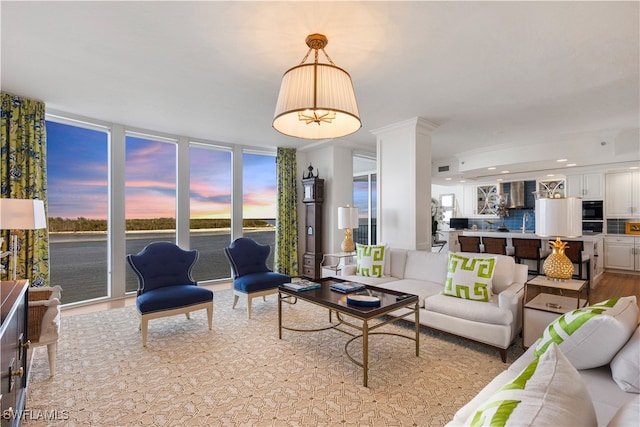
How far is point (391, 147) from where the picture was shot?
4898mm

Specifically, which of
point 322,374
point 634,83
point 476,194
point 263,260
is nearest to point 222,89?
point 263,260

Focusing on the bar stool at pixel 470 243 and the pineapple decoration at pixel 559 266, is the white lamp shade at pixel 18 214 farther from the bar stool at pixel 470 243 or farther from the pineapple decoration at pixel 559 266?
the bar stool at pixel 470 243

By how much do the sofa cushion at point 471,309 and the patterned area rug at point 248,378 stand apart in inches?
12.6

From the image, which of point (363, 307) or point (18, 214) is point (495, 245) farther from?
point (18, 214)

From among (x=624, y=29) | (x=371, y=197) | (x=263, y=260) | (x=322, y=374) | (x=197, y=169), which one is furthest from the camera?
(x=371, y=197)

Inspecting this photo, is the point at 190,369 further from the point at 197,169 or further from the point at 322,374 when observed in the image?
the point at 197,169

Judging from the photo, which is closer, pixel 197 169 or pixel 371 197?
pixel 197 169

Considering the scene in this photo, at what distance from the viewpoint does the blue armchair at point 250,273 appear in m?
3.98

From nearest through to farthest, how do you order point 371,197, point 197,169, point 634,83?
point 634,83 < point 197,169 < point 371,197

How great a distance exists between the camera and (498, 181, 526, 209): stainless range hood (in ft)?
26.8

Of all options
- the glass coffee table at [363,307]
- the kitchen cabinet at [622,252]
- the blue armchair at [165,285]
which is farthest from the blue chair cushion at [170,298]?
the kitchen cabinet at [622,252]

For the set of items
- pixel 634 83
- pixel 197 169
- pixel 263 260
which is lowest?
pixel 263 260

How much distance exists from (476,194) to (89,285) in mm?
9415

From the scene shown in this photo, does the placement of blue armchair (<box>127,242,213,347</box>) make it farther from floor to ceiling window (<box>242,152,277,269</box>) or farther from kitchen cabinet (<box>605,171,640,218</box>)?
kitchen cabinet (<box>605,171,640,218</box>)
